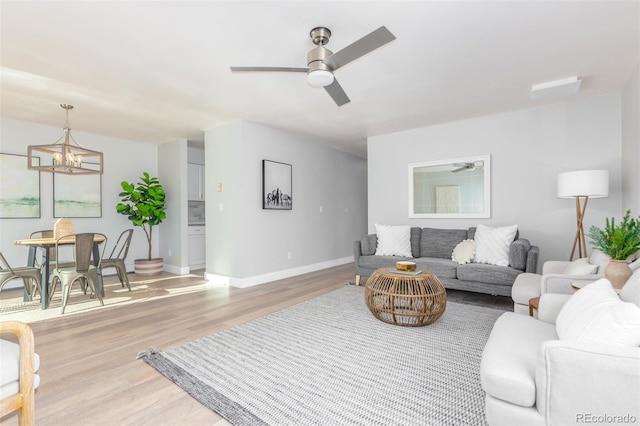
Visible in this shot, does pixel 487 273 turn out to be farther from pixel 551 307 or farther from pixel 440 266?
pixel 551 307

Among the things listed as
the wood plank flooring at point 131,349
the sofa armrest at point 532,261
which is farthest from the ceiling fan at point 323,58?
the sofa armrest at point 532,261

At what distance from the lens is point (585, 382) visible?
111 centimetres

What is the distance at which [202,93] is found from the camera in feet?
11.5

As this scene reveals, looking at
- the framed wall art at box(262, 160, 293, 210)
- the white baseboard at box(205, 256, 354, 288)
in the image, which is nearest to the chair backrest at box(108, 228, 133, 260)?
the white baseboard at box(205, 256, 354, 288)

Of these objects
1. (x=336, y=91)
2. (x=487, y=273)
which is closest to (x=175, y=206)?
(x=336, y=91)

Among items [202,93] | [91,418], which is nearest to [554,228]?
[202,93]

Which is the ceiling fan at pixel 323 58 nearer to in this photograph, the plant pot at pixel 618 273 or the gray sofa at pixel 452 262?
the plant pot at pixel 618 273

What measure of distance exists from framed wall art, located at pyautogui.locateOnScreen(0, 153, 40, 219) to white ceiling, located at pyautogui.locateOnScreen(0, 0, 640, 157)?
68 centimetres

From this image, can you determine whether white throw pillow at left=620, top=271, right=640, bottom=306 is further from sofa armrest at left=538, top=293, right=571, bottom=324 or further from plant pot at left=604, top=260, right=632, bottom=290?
plant pot at left=604, top=260, right=632, bottom=290

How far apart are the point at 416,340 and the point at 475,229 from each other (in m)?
2.34

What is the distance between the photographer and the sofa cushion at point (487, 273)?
343 centimetres

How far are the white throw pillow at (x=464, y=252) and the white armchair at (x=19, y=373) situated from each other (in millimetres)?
3993

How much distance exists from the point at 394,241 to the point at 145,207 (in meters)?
4.37

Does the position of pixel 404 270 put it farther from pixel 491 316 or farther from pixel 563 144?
pixel 563 144
